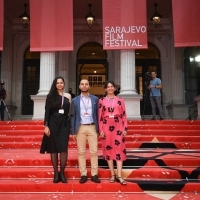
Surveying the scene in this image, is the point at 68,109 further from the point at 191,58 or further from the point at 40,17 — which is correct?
the point at 191,58

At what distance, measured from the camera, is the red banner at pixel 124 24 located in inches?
399

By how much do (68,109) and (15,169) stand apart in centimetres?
175

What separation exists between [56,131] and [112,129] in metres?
0.98

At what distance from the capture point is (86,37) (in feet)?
51.5

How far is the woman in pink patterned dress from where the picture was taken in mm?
4801

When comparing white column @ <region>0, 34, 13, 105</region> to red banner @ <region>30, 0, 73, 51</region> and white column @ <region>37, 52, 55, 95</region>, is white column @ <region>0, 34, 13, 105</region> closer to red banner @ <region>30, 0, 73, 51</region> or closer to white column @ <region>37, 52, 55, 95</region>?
white column @ <region>37, 52, 55, 95</region>

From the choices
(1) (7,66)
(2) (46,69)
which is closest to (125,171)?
(2) (46,69)

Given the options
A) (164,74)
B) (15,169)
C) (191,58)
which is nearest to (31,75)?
(164,74)

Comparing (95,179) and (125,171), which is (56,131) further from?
(125,171)

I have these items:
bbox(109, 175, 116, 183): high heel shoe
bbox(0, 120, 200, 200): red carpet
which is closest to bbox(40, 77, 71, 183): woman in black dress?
bbox(0, 120, 200, 200): red carpet

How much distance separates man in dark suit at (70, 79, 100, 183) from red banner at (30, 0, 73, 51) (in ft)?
18.6

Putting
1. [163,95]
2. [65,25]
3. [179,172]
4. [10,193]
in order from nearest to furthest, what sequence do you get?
[10,193]
[179,172]
[65,25]
[163,95]

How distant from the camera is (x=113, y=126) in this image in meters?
4.84

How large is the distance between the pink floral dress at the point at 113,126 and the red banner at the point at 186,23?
235 inches
